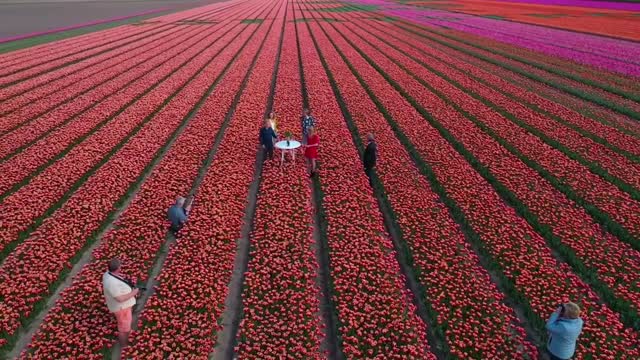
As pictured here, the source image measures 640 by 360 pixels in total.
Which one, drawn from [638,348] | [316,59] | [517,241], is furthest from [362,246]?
[316,59]

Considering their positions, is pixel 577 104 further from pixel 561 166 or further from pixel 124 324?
pixel 124 324

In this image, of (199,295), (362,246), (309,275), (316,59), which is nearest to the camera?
(199,295)

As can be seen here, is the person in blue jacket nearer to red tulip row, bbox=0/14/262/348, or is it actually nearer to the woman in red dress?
the woman in red dress

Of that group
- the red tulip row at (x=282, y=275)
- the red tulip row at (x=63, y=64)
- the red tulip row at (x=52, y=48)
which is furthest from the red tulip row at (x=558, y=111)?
the red tulip row at (x=52, y=48)

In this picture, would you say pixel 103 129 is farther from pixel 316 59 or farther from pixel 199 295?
pixel 316 59

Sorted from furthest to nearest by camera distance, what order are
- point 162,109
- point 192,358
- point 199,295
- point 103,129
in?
1. point 162,109
2. point 103,129
3. point 199,295
4. point 192,358

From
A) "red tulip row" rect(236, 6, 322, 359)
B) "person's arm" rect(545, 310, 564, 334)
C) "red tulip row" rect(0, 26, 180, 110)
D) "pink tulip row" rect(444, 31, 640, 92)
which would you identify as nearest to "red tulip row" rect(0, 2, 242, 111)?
"red tulip row" rect(0, 26, 180, 110)

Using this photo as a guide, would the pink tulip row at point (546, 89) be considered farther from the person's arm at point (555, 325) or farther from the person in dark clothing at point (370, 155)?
the person's arm at point (555, 325)
